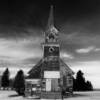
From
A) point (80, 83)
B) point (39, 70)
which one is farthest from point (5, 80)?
point (39, 70)

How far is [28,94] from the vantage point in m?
30.4

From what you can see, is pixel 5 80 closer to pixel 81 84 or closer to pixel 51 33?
pixel 81 84

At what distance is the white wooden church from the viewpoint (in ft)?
97.5

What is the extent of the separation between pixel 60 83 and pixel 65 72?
8.66 feet

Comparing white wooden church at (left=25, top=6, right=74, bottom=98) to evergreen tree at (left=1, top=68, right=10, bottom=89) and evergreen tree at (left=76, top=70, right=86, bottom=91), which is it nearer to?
evergreen tree at (left=76, top=70, right=86, bottom=91)

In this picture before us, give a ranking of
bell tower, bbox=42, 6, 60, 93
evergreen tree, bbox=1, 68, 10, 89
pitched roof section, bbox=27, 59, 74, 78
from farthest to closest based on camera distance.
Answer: evergreen tree, bbox=1, 68, 10, 89 → pitched roof section, bbox=27, 59, 74, 78 → bell tower, bbox=42, 6, 60, 93

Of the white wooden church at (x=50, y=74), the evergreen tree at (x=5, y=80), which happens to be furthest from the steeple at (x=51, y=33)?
the evergreen tree at (x=5, y=80)

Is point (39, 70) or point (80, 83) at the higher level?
point (39, 70)

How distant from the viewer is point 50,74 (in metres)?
30.1

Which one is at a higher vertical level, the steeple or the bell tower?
the steeple

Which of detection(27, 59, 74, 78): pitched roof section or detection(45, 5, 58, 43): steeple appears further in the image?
detection(45, 5, 58, 43): steeple

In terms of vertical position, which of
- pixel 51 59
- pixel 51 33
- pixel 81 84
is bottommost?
pixel 81 84

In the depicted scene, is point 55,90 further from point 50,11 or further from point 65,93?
point 50,11

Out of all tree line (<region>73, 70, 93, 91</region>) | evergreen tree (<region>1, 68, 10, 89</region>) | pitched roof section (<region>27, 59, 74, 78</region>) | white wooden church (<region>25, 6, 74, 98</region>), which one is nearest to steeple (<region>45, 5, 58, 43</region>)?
white wooden church (<region>25, 6, 74, 98</region>)
